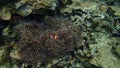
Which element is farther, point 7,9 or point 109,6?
point 109,6

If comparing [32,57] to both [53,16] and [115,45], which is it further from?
[115,45]

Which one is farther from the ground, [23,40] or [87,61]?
[23,40]

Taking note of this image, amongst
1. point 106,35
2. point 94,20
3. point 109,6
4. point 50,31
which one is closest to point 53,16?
point 50,31

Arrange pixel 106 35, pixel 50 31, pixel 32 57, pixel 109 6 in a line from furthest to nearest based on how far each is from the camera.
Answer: pixel 109 6
pixel 106 35
pixel 50 31
pixel 32 57

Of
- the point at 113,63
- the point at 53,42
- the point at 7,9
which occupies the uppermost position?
the point at 7,9

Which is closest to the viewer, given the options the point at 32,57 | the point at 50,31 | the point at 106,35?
the point at 32,57
